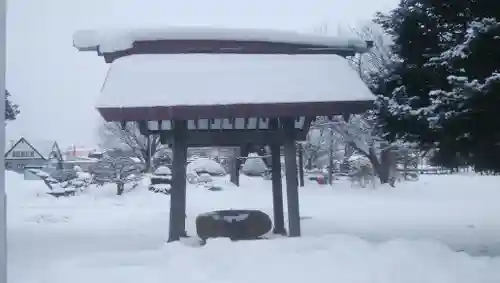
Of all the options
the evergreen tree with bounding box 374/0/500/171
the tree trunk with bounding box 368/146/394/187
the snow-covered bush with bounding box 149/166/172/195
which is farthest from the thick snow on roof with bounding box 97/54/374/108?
the tree trunk with bounding box 368/146/394/187

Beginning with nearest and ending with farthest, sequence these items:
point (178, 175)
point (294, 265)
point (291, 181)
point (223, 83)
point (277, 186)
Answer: point (294, 265)
point (223, 83)
point (291, 181)
point (178, 175)
point (277, 186)

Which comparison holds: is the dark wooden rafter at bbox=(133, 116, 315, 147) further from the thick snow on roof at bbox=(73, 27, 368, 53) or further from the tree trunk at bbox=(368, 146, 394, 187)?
the tree trunk at bbox=(368, 146, 394, 187)

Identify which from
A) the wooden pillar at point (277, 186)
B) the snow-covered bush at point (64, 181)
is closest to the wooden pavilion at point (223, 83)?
the wooden pillar at point (277, 186)

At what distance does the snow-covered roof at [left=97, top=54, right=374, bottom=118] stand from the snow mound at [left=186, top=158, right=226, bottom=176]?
47.7 ft

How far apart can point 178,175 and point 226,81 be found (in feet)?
4.25

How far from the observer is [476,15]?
564 cm

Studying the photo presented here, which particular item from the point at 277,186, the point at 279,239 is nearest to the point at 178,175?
Answer: the point at 279,239

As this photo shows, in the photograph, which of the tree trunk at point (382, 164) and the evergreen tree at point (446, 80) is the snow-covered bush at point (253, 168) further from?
the evergreen tree at point (446, 80)

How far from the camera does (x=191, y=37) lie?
5270 millimetres

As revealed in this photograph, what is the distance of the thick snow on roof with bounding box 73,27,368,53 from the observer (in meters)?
5.07

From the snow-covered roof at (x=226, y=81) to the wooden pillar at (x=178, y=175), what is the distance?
719 mm

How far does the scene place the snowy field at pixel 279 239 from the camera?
12.6 ft

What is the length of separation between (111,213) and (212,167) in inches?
366

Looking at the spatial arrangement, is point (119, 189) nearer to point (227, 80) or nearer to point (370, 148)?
point (370, 148)
